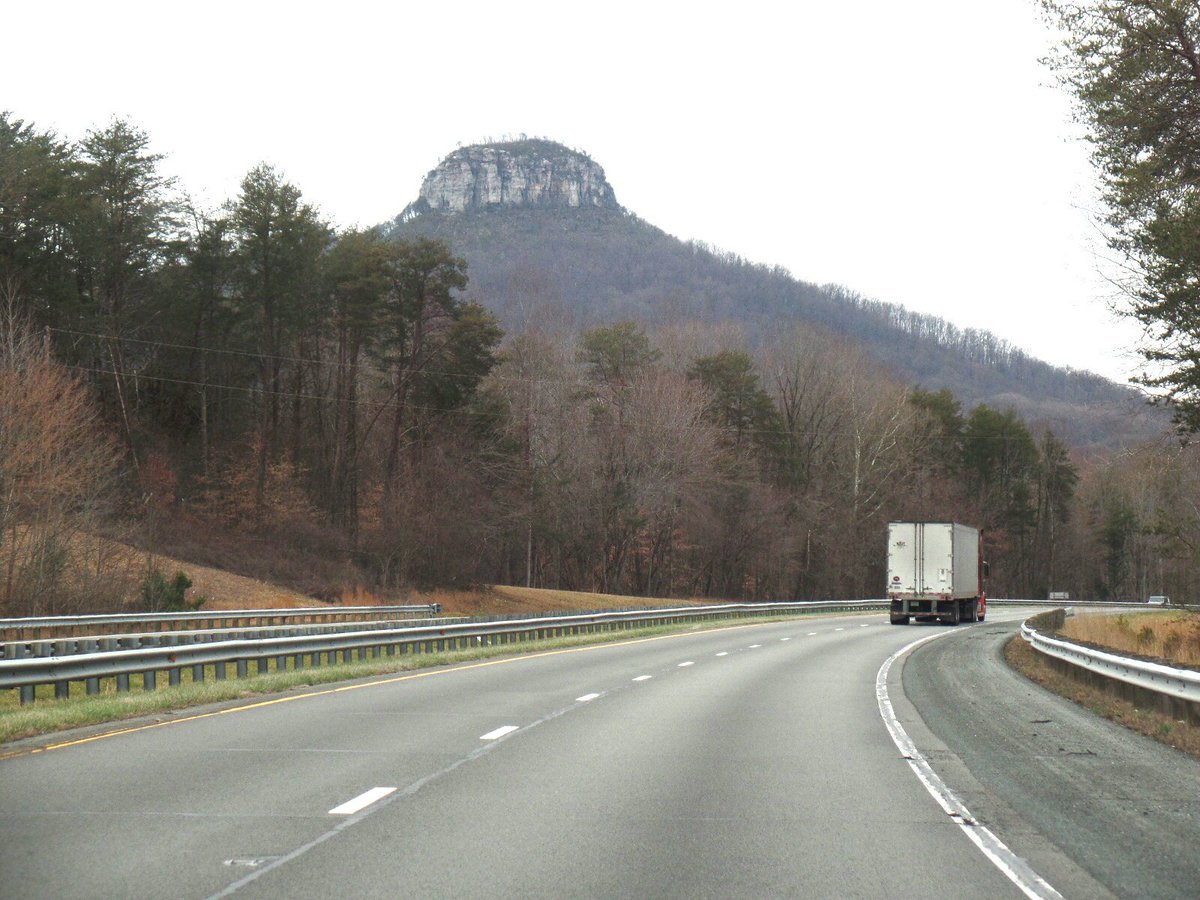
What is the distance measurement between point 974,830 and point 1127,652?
40.3 ft

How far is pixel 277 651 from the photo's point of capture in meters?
21.0

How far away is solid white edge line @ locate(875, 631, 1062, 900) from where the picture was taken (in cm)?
678

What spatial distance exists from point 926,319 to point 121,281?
12352 cm

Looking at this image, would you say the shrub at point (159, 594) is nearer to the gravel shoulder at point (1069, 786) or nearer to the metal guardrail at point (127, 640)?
the metal guardrail at point (127, 640)

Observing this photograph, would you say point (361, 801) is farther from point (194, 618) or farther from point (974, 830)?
point (194, 618)

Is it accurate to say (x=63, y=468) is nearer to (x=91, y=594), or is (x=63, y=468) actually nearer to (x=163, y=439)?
(x=91, y=594)

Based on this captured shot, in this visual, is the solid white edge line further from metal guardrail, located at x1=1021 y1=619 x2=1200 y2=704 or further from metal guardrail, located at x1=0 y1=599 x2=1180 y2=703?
metal guardrail, located at x1=0 y1=599 x2=1180 y2=703

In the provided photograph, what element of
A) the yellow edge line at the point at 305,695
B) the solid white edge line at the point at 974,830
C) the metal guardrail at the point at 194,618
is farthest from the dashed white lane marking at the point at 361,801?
the metal guardrail at the point at 194,618

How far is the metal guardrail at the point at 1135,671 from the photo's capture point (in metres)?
13.7

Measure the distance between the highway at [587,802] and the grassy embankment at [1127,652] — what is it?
487mm

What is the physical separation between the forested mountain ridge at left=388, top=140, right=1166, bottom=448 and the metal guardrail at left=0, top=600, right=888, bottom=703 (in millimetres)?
69080

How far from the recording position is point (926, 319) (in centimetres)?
16562

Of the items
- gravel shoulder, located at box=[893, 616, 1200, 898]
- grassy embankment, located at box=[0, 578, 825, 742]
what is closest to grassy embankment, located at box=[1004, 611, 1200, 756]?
gravel shoulder, located at box=[893, 616, 1200, 898]

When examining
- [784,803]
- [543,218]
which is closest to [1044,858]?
[784,803]
